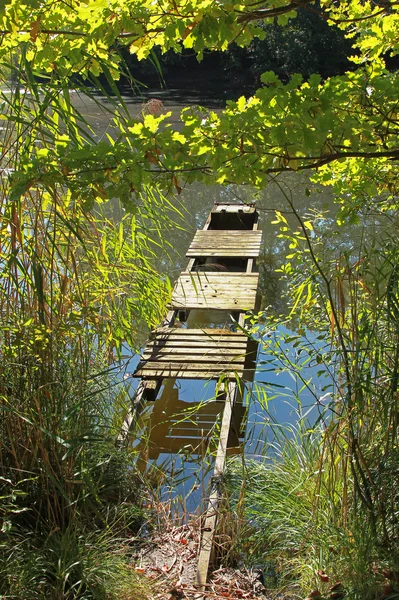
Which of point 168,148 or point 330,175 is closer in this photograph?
point 168,148

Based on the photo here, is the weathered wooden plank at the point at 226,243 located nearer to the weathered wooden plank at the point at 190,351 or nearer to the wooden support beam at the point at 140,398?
the weathered wooden plank at the point at 190,351

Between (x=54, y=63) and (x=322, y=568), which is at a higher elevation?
(x=54, y=63)

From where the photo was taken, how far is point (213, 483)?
3.30 metres

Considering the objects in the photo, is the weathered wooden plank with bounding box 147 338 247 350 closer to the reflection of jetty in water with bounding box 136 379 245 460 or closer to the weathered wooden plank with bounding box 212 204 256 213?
the reflection of jetty in water with bounding box 136 379 245 460

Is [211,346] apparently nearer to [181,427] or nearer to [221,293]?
[181,427]

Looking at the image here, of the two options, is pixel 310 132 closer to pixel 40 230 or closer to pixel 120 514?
pixel 40 230

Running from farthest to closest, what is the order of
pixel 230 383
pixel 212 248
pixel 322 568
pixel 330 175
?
pixel 212 248 → pixel 230 383 → pixel 330 175 → pixel 322 568

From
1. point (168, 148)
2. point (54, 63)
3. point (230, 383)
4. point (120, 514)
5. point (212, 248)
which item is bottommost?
point (120, 514)

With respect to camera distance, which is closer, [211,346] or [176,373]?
[176,373]

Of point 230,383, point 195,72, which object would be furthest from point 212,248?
point 195,72

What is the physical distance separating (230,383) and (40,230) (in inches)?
70.4

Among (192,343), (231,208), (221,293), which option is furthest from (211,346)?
(231,208)

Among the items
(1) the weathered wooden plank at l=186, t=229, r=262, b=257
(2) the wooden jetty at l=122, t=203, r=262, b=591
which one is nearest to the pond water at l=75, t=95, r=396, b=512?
(2) the wooden jetty at l=122, t=203, r=262, b=591

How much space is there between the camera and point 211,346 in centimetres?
487
